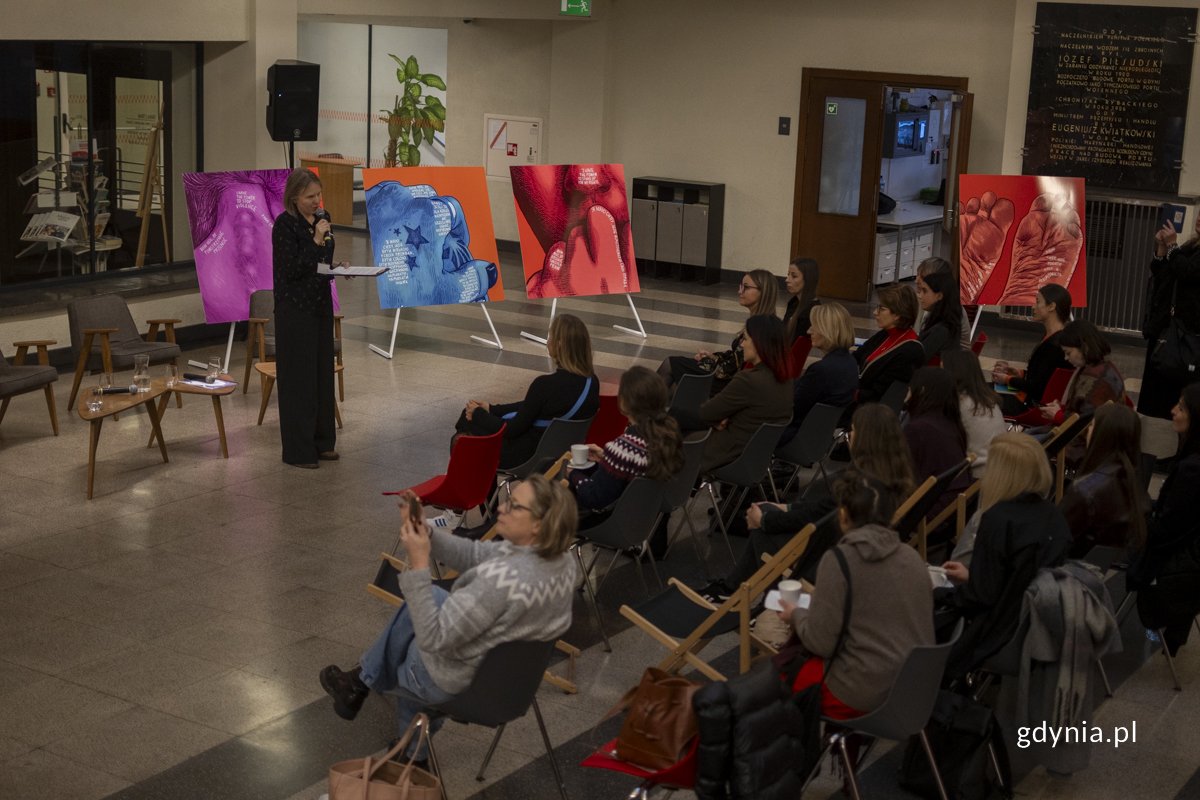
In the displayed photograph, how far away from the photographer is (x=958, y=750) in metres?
4.71

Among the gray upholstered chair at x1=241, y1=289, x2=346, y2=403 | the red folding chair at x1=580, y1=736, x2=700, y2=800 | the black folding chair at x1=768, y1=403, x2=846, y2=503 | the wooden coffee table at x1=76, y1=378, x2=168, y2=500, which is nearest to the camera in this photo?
the red folding chair at x1=580, y1=736, x2=700, y2=800

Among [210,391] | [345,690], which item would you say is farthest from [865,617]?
[210,391]

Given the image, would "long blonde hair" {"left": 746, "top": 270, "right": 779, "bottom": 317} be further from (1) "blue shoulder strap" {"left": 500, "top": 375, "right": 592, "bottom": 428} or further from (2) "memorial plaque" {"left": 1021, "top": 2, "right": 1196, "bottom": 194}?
(2) "memorial plaque" {"left": 1021, "top": 2, "right": 1196, "bottom": 194}

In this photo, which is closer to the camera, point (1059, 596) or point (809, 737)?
point (809, 737)

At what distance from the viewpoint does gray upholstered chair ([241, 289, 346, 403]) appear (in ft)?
31.2

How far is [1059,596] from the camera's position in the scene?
15.8 feet

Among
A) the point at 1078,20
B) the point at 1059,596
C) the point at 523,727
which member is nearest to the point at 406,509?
the point at 523,727

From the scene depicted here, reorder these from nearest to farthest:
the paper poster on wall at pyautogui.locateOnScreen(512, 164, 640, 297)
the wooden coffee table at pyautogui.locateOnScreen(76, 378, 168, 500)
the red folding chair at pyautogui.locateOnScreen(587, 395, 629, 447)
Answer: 1. the red folding chair at pyautogui.locateOnScreen(587, 395, 629, 447)
2. the wooden coffee table at pyautogui.locateOnScreen(76, 378, 168, 500)
3. the paper poster on wall at pyautogui.locateOnScreen(512, 164, 640, 297)

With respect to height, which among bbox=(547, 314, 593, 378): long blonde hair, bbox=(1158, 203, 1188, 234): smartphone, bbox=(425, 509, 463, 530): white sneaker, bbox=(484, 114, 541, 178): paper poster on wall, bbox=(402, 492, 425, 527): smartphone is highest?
bbox=(484, 114, 541, 178): paper poster on wall

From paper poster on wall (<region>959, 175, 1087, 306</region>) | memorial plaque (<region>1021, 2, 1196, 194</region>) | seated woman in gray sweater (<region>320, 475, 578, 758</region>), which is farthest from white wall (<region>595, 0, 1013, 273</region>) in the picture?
seated woman in gray sweater (<region>320, 475, 578, 758</region>)

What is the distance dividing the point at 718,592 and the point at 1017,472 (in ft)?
3.98

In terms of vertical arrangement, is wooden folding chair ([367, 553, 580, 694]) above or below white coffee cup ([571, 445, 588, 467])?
below

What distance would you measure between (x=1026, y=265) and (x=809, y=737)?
8444 millimetres

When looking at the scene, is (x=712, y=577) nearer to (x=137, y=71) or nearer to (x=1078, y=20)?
(x=137, y=71)
